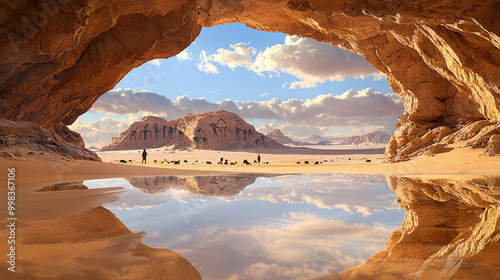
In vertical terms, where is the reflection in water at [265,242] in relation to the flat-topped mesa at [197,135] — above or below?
below

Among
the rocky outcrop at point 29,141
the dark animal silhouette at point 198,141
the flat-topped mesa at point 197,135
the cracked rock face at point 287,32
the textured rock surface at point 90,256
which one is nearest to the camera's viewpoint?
the textured rock surface at point 90,256

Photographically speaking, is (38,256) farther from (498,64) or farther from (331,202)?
(498,64)

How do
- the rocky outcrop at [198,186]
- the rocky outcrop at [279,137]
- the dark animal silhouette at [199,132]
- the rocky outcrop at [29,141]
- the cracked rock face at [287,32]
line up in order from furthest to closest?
the rocky outcrop at [279,137]
the dark animal silhouette at [199,132]
the rocky outcrop at [29,141]
the cracked rock face at [287,32]
the rocky outcrop at [198,186]

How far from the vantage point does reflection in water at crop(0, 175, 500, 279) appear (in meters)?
1.61

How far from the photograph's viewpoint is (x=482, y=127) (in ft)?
45.4

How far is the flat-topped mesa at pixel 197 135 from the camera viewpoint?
61438 mm

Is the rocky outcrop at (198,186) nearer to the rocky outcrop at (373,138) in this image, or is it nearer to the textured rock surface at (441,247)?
the textured rock surface at (441,247)

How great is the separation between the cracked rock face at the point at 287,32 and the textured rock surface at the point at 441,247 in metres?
8.60

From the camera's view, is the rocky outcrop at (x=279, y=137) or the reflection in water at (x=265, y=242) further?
the rocky outcrop at (x=279, y=137)

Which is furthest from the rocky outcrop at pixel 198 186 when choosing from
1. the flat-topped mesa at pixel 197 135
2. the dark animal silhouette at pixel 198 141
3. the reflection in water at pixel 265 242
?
the dark animal silhouette at pixel 198 141

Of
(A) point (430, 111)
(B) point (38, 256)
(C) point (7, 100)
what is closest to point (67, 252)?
(B) point (38, 256)

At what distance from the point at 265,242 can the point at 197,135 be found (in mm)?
60795

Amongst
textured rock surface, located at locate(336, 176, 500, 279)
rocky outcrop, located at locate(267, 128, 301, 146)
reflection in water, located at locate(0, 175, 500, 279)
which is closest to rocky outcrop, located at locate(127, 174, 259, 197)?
reflection in water, located at locate(0, 175, 500, 279)

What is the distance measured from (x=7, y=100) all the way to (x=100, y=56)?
217 inches
